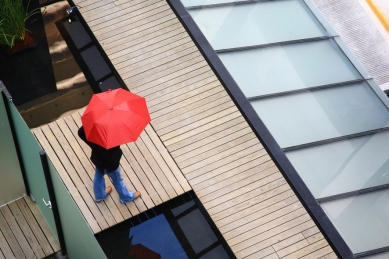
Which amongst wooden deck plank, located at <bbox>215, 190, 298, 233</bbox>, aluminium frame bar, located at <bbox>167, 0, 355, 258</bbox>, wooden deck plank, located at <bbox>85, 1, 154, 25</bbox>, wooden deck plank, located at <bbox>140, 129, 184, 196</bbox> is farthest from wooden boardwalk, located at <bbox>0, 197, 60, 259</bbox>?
wooden deck plank, located at <bbox>85, 1, 154, 25</bbox>

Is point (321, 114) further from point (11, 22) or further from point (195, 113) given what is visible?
point (11, 22)

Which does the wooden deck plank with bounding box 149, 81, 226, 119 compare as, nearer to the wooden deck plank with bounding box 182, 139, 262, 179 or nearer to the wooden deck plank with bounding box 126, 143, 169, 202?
the wooden deck plank with bounding box 126, 143, 169, 202

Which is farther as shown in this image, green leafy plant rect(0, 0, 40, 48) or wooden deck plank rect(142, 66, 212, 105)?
wooden deck plank rect(142, 66, 212, 105)

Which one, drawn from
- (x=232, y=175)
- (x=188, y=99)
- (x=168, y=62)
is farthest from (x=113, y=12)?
(x=232, y=175)

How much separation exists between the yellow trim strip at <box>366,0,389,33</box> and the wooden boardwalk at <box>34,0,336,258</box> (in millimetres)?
5026

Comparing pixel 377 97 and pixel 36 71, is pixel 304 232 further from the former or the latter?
pixel 36 71

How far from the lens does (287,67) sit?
22.7 ft

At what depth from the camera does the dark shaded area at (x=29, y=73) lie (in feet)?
26.0

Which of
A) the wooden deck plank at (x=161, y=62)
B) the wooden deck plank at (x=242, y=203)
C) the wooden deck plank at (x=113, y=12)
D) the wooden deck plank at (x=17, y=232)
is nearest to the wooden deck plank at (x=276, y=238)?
the wooden deck plank at (x=242, y=203)

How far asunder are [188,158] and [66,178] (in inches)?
58.6

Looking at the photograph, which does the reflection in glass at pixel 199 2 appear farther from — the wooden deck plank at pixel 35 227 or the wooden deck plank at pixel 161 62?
the wooden deck plank at pixel 35 227

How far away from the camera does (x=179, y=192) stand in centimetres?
707

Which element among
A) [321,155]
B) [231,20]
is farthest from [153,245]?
[231,20]

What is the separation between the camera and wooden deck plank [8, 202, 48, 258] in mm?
6266
